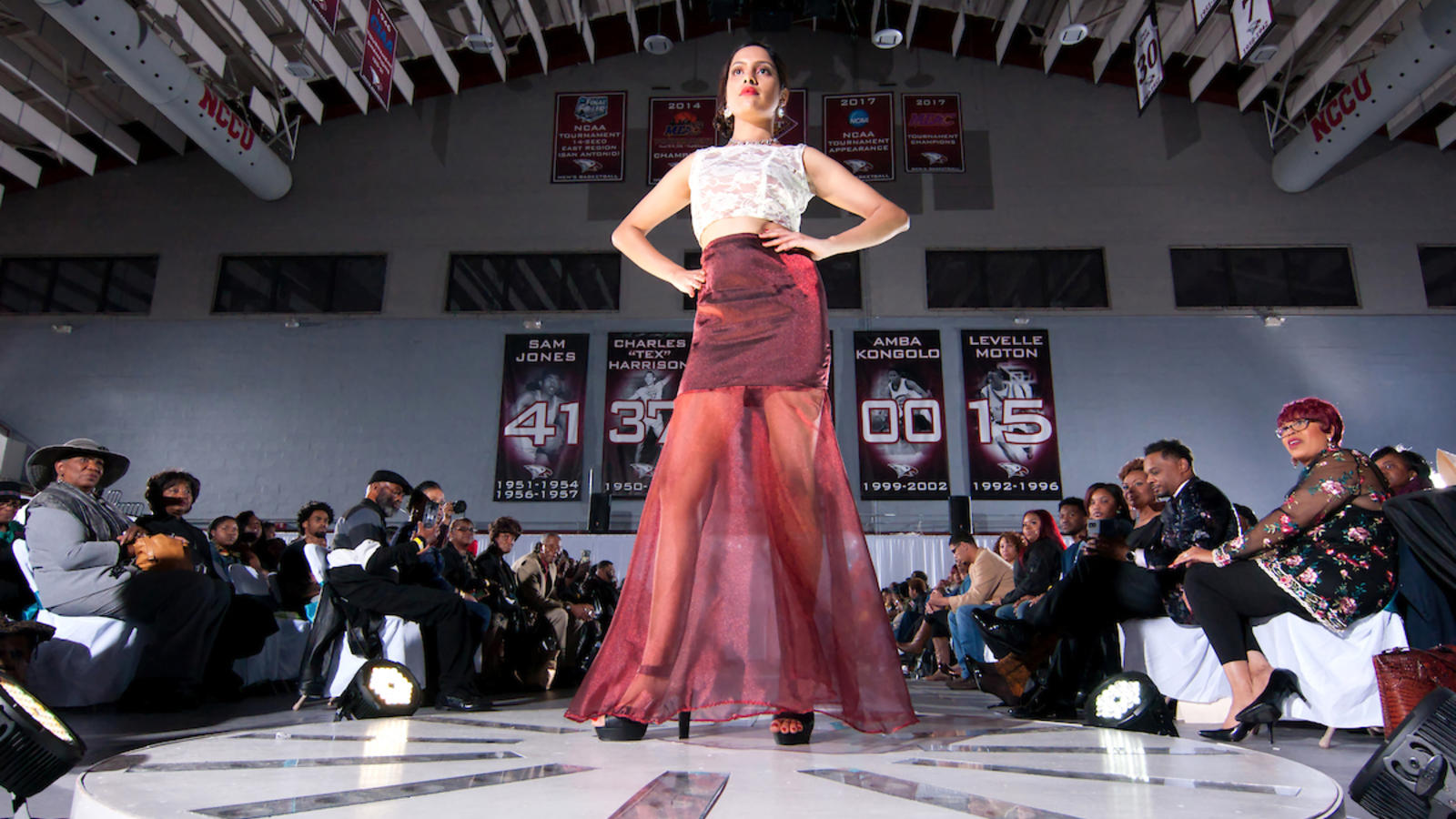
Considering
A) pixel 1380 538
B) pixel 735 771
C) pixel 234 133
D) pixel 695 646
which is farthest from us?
pixel 234 133

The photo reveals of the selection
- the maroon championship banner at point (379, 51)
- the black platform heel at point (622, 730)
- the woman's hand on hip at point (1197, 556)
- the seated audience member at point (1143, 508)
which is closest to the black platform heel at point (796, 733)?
the black platform heel at point (622, 730)

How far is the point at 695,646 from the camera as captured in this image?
1.73 meters

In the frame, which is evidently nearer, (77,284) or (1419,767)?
(1419,767)

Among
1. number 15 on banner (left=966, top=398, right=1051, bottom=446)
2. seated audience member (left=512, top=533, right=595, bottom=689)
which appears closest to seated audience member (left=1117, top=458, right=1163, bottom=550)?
seated audience member (left=512, top=533, right=595, bottom=689)

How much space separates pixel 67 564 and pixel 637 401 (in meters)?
7.85

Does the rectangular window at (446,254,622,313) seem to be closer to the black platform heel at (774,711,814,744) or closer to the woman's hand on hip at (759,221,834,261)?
the woman's hand on hip at (759,221,834,261)

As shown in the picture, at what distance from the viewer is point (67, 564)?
3137mm

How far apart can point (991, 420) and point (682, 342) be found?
387 centimetres

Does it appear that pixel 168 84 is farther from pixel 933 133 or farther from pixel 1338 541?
pixel 1338 541

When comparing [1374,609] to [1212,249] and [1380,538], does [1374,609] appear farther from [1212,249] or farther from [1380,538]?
[1212,249]

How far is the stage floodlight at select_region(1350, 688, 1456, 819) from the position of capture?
3.91 feet

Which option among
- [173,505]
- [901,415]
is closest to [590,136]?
[901,415]

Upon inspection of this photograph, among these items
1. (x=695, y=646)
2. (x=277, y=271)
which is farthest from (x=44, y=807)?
(x=277, y=271)
